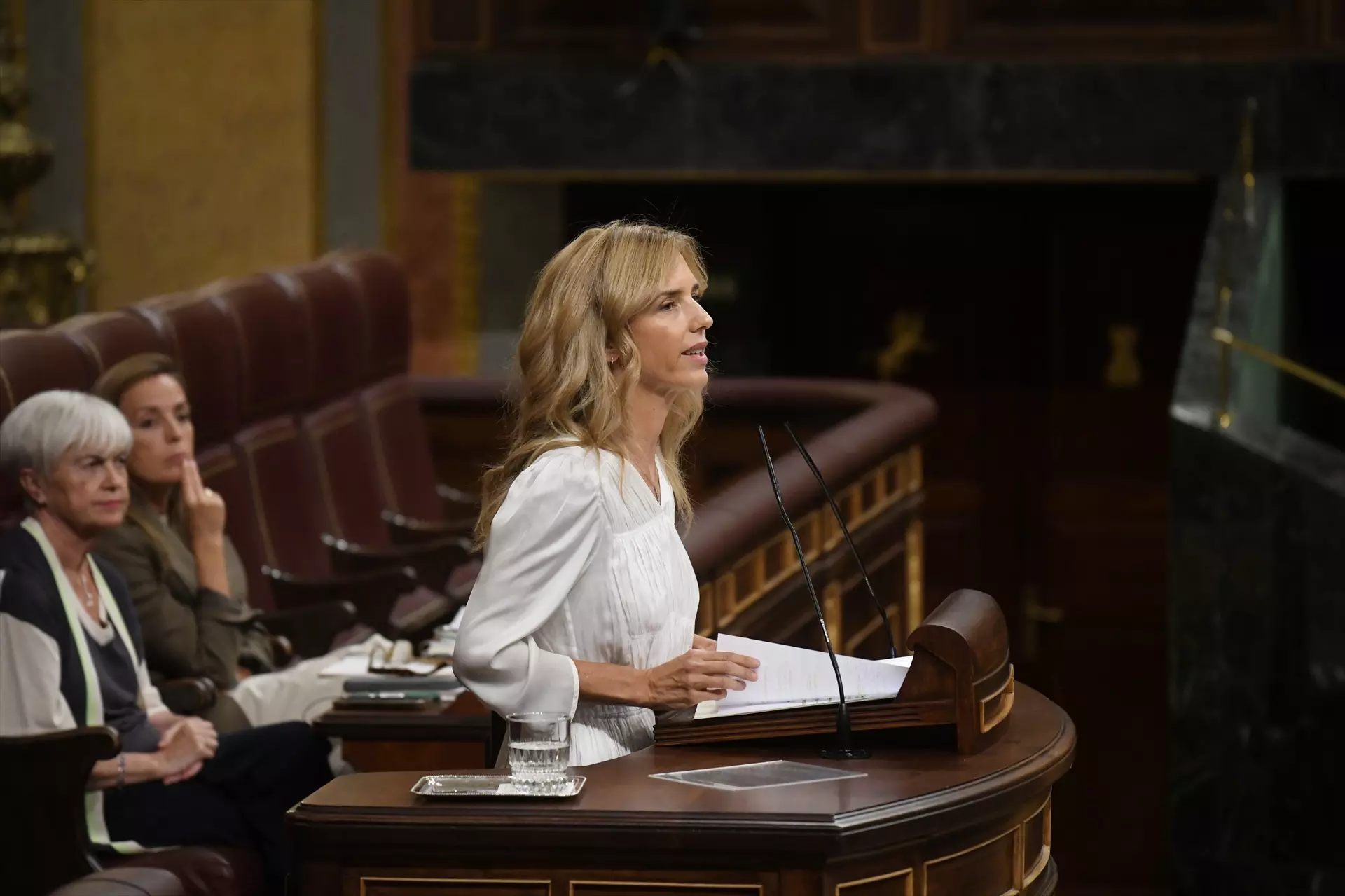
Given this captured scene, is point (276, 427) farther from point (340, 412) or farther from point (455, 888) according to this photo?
point (455, 888)

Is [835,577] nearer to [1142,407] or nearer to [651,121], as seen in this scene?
[651,121]

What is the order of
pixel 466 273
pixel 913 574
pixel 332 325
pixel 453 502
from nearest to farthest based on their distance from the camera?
pixel 913 574
pixel 332 325
pixel 453 502
pixel 466 273

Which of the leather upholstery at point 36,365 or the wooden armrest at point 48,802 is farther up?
the leather upholstery at point 36,365

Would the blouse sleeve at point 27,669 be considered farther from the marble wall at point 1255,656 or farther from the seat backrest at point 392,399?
the marble wall at point 1255,656

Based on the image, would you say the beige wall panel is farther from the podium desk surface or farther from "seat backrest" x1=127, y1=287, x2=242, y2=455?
the podium desk surface

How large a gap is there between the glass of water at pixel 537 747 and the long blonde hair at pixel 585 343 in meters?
0.35

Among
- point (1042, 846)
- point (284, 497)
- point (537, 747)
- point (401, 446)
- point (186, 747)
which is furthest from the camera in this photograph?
point (401, 446)

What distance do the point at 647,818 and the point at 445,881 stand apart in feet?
0.74

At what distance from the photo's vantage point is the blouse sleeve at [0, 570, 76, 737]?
343 centimetres

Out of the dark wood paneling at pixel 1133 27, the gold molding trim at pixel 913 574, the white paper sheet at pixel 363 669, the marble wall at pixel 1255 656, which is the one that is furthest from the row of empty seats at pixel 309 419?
the dark wood paneling at pixel 1133 27

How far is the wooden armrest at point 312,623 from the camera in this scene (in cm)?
458

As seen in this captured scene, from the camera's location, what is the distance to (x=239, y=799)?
3.80 meters

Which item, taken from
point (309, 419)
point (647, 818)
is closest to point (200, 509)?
point (309, 419)

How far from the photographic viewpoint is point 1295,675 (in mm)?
5430
